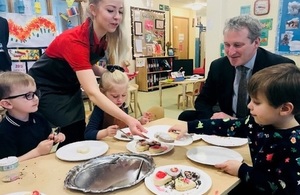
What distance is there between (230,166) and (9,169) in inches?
33.3

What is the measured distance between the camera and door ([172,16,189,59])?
845 cm

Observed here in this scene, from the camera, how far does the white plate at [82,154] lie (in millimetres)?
1134

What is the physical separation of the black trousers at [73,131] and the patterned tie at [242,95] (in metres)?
1.08

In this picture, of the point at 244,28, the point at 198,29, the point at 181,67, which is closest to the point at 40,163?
the point at 244,28

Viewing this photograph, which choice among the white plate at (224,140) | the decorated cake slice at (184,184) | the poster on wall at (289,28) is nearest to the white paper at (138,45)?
the poster on wall at (289,28)

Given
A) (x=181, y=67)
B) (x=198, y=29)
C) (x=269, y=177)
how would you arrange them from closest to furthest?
(x=269, y=177)
(x=181, y=67)
(x=198, y=29)

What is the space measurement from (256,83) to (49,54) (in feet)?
3.80

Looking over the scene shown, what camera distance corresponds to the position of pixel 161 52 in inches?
291

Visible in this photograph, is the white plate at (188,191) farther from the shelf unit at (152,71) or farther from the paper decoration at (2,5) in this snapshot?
the shelf unit at (152,71)

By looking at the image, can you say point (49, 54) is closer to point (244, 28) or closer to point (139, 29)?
point (244, 28)

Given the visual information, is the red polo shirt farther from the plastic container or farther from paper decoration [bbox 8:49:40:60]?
paper decoration [bbox 8:49:40:60]

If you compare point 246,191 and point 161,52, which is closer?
point 246,191

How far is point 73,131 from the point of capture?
5.54ft

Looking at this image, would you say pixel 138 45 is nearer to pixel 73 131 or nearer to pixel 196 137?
pixel 73 131
